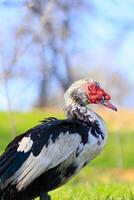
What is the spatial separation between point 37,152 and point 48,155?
0.09m

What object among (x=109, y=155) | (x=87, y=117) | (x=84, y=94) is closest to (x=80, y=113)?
(x=87, y=117)

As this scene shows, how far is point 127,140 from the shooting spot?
3150 centimetres

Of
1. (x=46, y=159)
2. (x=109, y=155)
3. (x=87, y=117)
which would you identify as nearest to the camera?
(x=46, y=159)

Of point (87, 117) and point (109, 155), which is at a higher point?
point (109, 155)

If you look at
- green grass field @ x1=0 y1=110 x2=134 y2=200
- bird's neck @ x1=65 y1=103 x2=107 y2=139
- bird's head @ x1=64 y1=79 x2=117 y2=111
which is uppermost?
green grass field @ x1=0 y1=110 x2=134 y2=200

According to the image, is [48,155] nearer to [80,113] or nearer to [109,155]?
[80,113]

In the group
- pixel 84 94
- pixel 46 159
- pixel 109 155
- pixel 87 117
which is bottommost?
pixel 46 159

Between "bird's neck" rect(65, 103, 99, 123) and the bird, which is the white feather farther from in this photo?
"bird's neck" rect(65, 103, 99, 123)

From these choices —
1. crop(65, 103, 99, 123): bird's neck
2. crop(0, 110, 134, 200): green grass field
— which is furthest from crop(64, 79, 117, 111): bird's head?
crop(0, 110, 134, 200): green grass field

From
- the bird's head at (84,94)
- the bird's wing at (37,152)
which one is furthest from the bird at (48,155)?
the bird's head at (84,94)

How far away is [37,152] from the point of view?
220 inches

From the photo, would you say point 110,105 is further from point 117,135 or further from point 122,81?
point 122,81

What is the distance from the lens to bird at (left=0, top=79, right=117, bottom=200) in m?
5.52

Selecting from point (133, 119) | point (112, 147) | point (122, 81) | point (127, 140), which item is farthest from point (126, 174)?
point (122, 81)
